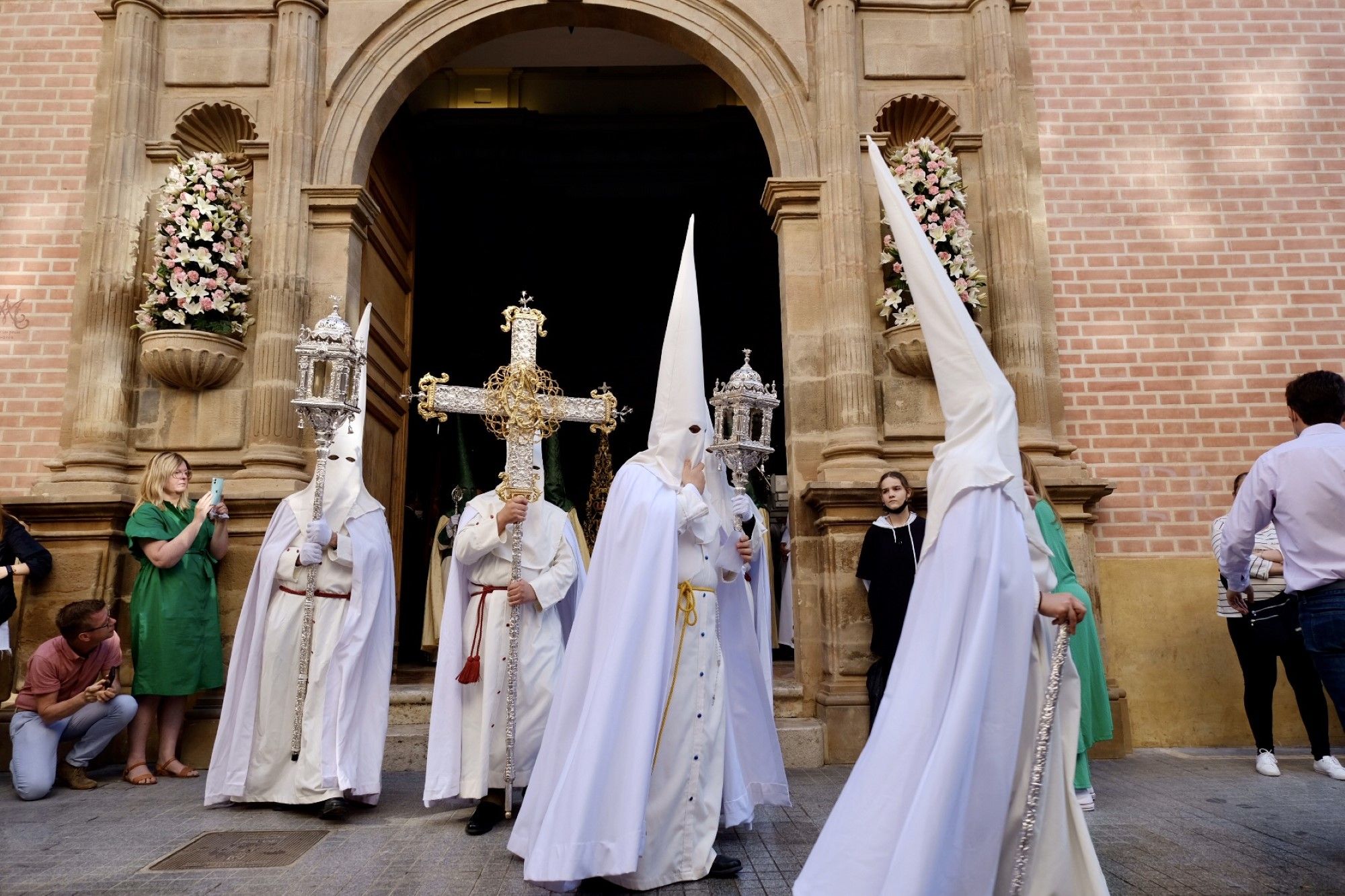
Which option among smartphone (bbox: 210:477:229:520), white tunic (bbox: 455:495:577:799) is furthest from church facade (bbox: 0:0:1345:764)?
white tunic (bbox: 455:495:577:799)

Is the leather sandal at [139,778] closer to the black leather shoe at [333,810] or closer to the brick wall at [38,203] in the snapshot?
the black leather shoe at [333,810]

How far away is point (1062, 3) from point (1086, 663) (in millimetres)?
5582

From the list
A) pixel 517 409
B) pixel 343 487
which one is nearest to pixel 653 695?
pixel 517 409

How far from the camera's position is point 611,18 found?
7.89 meters

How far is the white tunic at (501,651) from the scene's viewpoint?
4.82 meters

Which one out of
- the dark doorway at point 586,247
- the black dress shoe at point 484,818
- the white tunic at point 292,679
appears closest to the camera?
the black dress shoe at point 484,818

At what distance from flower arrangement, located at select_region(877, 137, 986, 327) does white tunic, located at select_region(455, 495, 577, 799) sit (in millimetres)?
3330

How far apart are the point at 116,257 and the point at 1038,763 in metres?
7.01

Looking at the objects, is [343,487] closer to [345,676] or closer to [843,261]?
[345,676]

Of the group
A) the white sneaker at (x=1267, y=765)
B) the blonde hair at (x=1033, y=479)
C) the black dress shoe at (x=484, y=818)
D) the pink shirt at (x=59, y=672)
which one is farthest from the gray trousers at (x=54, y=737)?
the white sneaker at (x=1267, y=765)

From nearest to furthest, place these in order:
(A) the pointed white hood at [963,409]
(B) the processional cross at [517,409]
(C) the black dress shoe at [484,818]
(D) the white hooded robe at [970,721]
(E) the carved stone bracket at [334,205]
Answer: (D) the white hooded robe at [970,721], (A) the pointed white hood at [963,409], (C) the black dress shoe at [484,818], (B) the processional cross at [517,409], (E) the carved stone bracket at [334,205]

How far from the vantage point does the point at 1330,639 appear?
12.1 ft

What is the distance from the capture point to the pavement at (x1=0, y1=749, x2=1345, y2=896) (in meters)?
3.68

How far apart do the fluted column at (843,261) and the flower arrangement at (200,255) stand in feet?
13.9
